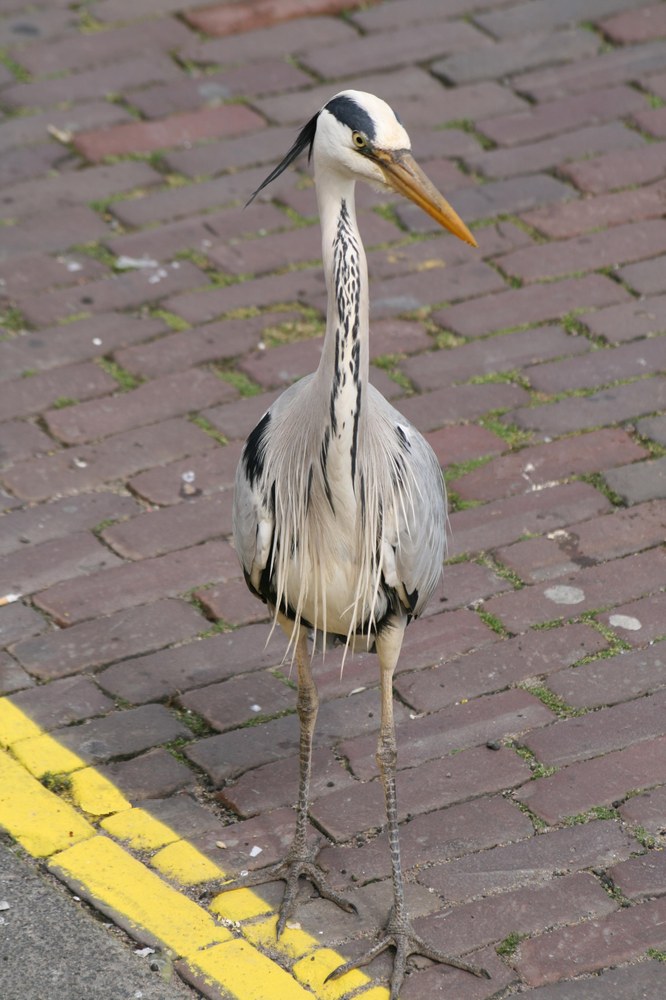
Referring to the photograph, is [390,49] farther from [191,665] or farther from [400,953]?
[400,953]

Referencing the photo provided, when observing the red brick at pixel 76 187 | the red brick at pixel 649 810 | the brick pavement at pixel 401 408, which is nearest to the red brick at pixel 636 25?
the brick pavement at pixel 401 408

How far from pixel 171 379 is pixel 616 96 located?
2944mm

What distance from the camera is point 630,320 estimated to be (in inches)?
249

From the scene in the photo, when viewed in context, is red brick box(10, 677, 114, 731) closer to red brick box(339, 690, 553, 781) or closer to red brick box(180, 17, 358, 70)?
red brick box(339, 690, 553, 781)

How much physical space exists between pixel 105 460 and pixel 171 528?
455 millimetres

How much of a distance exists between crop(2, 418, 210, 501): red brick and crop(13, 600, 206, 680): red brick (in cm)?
68

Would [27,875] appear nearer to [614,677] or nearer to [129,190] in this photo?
[614,677]

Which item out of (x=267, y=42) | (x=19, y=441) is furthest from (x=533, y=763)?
(x=267, y=42)

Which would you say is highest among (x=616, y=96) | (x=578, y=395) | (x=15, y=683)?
(x=616, y=96)

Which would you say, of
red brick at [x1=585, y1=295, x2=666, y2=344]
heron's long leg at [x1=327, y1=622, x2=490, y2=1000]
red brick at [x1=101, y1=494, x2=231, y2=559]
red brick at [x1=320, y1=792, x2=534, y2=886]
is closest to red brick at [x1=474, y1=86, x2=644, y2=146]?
red brick at [x1=585, y1=295, x2=666, y2=344]

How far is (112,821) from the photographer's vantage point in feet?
14.4

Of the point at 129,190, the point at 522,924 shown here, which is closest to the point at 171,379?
the point at 129,190

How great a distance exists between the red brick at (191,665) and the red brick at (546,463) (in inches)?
40.1

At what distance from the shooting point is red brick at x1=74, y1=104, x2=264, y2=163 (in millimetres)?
7293
